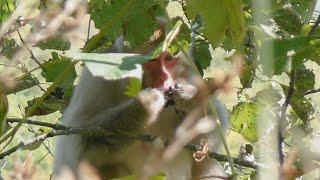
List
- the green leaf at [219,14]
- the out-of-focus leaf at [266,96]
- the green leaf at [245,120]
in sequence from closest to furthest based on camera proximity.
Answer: the green leaf at [219,14] → the out-of-focus leaf at [266,96] → the green leaf at [245,120]

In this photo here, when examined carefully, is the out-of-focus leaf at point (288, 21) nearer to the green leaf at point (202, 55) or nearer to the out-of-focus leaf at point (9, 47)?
the green leaf at point (202, 55)

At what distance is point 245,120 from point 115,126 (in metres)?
0.48

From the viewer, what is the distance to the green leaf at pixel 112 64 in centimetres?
56

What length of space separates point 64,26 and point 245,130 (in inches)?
67.9

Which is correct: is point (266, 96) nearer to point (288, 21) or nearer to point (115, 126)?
point (288, 21)

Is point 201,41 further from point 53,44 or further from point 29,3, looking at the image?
point 29,3

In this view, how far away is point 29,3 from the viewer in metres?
0.59

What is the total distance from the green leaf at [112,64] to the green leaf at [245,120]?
5.08ft

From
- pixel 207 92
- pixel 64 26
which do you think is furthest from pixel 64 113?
pixel 207 92

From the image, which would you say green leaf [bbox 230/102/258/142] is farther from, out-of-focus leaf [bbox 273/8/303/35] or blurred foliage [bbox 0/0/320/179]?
out-of-focus leaf [bbox 273/8/303/35]

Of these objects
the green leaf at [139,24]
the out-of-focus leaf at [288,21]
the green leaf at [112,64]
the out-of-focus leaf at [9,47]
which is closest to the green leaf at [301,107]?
the out-of-focus leaf at [288,21]

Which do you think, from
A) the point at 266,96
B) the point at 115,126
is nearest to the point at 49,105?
the point at 115,126

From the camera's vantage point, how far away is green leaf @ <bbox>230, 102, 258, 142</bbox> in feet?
7.02

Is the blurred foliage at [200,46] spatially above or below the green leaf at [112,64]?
above
